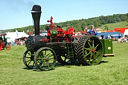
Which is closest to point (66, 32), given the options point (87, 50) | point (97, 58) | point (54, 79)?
point (87, 50)

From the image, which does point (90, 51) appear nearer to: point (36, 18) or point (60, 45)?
point (60, 45)

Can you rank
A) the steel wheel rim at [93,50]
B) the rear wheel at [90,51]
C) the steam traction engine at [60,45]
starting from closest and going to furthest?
the steam traction engine at [60,45] → the rear wheel at [90,51] → the steel wheel rim at [93,50]

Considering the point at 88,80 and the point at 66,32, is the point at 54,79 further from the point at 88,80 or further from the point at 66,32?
the point at 66,32

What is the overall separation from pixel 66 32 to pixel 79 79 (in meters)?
3.19

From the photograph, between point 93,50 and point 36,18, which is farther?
point 93,50

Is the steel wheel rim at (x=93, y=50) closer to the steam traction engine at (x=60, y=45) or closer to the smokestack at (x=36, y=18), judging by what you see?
the steam traction engine at (x=60, y=45)

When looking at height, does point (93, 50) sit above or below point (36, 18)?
below

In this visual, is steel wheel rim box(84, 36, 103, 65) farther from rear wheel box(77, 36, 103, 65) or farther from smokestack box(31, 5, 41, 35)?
smokestack box(31, 5, 41, 35)

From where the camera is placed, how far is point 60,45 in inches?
305

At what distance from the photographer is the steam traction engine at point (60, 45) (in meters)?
7.36

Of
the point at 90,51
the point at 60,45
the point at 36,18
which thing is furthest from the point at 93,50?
the point at 36,18

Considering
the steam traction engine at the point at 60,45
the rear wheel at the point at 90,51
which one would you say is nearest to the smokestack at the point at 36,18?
the steam traction engine at the point at 60,45

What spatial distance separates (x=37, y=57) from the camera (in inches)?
277

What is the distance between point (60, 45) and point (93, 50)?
1344 mm
